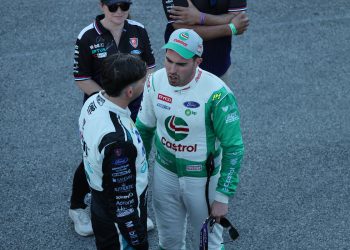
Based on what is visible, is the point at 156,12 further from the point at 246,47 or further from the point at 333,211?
the point at 333,211

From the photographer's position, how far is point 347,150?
6.17m

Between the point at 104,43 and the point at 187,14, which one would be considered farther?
the point at 187,14

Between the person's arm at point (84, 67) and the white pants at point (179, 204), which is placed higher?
the person's arm at point (84, 67)

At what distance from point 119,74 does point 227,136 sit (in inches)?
34.7

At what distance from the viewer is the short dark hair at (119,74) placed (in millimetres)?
3465

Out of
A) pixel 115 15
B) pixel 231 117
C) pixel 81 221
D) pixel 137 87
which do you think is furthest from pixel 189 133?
pixel 81 221

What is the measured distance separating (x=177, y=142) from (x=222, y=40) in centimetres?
151

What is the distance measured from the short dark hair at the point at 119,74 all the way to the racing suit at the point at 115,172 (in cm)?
10

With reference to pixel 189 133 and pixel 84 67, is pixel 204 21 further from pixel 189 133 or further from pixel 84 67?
pixel 189 133

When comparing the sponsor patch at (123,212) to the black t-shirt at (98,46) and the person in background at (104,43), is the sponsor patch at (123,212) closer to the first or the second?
the person in background at (104,43)

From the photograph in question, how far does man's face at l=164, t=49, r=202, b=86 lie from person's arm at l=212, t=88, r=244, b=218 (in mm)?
234

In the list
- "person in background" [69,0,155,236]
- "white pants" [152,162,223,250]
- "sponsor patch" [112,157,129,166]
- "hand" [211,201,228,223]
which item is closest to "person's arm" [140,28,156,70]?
"person in background" [69,0,155,236]

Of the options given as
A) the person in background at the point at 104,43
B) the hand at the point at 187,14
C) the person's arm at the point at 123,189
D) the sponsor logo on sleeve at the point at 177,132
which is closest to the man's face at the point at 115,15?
the person in background at the point at 104,43

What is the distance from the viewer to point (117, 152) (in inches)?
131
